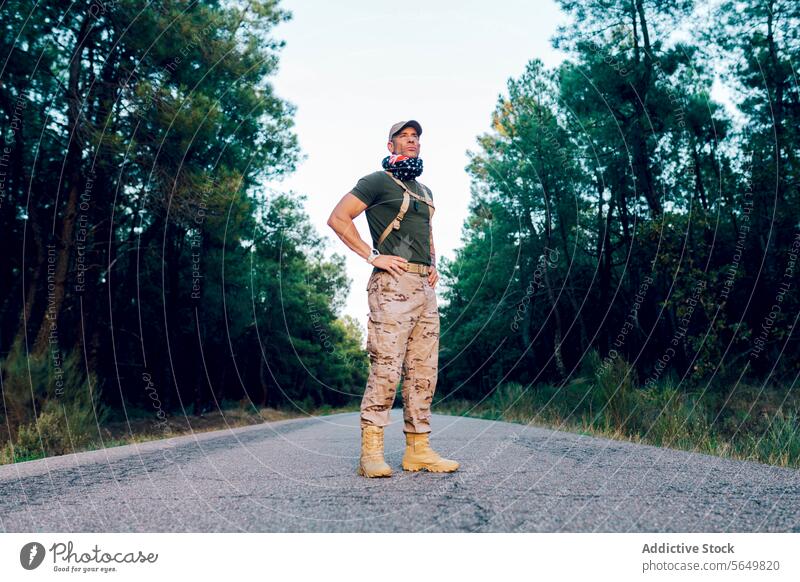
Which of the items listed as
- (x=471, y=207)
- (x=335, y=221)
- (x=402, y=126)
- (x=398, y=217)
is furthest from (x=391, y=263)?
(x=471, y=207)

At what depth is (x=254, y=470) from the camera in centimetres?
476

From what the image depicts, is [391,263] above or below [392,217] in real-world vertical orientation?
below

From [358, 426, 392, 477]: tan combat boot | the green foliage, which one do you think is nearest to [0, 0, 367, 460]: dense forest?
the green foliage

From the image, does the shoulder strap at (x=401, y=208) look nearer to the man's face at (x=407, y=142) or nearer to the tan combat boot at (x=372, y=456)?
the man's face at (x=407, y=142)

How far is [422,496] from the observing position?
3.32 metres

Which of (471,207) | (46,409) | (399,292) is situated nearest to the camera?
(399,292)

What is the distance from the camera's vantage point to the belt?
4.38 metres

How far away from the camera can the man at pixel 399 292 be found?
4.28 m

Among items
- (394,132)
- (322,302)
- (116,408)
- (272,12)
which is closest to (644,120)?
(272,12)

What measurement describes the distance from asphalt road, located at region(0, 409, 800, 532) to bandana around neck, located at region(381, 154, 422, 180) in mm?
2175

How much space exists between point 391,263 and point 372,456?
1.36m

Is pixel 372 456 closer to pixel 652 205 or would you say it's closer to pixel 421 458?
pixel 421 458

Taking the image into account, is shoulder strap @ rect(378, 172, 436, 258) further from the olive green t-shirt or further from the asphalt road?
the asphalt road
